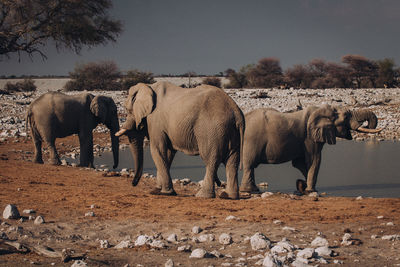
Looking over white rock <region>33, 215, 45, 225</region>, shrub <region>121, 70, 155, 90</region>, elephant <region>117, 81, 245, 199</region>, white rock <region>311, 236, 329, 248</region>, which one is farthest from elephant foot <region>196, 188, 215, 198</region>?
shrub <region>121, 70, 155, 90</region>

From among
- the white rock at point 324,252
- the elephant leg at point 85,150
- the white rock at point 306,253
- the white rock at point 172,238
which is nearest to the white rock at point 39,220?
the white rock at point 172,238

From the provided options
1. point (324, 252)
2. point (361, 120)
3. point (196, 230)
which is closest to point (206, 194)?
point (196, 230)

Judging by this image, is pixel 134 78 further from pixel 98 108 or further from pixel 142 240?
pixel 142 240

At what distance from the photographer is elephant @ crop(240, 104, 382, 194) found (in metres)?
10.5

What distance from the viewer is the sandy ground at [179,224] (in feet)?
17.5

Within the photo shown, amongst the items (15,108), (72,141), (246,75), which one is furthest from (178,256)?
(246,75)

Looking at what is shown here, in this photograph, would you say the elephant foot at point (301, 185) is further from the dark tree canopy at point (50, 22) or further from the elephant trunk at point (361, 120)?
the dark tree canopy at point (50, 22)

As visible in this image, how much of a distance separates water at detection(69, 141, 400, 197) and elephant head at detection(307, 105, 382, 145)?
1.13m

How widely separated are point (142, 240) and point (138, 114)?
12.3ft

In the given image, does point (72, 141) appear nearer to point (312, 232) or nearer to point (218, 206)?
point (218, 206)

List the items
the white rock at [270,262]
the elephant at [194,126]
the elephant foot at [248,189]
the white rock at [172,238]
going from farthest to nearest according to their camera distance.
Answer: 1. the elephant foot at [248,189]
2. the elephant at [194,126]
3. the white rock at [172,238]
4. the white rock at [270,262]

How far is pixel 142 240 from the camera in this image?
5.80 m

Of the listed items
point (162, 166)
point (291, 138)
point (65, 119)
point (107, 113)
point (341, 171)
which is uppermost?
point (107, 113)

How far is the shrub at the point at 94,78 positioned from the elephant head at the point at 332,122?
A: 36215 millimetres
